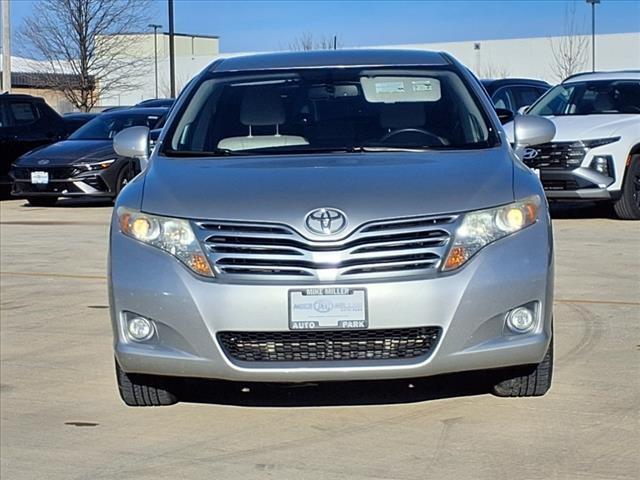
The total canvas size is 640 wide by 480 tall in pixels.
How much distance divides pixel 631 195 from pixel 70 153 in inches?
321

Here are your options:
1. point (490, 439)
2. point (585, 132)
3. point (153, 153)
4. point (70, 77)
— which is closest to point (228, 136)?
point (153, 153)

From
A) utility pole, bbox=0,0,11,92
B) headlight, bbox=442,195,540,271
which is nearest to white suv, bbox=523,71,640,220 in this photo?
headlight, bbox=442,195,540,271

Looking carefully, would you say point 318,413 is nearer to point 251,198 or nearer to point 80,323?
point 251,198

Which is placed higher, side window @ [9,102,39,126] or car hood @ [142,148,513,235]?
car hood @ [142,148,513,235]

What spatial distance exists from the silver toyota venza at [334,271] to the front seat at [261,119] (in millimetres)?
494

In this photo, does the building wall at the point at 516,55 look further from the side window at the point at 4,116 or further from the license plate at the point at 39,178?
the license plate at the point at 39,178

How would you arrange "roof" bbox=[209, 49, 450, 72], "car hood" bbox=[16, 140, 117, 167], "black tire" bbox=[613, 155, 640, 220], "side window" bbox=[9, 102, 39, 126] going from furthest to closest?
"side window" bbox=[9, 102, 39, 126] → "car hood" bbox=[16, 140, 117, 167] → "black tire" bbox=[613, 155, 640, 220] → "roof" bbox=[209, 49, 450, 72]

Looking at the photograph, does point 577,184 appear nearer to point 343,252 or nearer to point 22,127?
point 343,252

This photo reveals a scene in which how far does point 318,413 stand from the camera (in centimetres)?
564

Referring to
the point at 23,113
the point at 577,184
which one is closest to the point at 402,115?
the point at 577,184

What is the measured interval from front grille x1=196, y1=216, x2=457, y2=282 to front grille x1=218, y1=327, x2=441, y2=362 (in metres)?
0.25

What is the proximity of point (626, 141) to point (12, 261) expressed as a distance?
6757 mm

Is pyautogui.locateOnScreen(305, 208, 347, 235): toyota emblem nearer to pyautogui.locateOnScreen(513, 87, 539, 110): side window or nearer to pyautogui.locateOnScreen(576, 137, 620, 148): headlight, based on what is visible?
pyautogui.locateOnScreen(576, 137, 620, 148): headlight

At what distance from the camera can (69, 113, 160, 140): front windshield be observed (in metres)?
18.2
